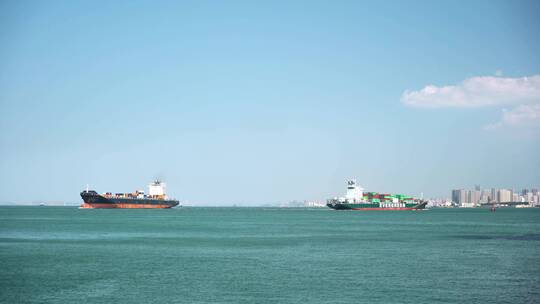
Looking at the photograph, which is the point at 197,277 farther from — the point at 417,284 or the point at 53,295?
the point at 417,284

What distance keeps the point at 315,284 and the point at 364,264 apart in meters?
9.95

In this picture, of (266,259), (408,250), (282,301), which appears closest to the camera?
(282,301)

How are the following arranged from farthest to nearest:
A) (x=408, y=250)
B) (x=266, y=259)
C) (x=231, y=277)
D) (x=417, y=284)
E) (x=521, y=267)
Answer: (x=408, y=250), (x=266, y=259), (x=521, y=267), (x=231, y=277), (x=417, y=284)

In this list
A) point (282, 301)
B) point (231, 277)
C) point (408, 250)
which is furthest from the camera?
point (408, 250)

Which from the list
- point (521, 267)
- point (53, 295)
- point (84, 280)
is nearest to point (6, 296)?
point (53, 295)

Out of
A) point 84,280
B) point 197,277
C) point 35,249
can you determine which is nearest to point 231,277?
point 197,277

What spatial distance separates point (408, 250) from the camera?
2069 inches

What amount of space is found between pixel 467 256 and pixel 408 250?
21.1ft

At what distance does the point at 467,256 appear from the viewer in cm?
4728

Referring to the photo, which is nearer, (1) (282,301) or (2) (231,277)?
(1) (282,301)

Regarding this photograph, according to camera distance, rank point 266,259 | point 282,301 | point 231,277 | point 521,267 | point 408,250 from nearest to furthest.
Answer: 1. point 282,301
2. point 231,277
3. point 521,267
4. point 266,259
5. point 408,250

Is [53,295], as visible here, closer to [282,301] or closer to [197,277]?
[197,277]

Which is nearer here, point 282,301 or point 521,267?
point 282,301

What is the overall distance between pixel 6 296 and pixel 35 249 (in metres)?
25.0
